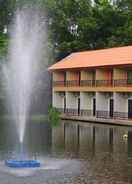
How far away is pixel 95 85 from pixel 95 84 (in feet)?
0.61

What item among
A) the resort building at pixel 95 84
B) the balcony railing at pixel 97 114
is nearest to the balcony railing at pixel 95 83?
the resort building at pixel 95 84

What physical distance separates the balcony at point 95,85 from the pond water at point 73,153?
789 centimetres

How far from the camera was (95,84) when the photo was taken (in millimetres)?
55750

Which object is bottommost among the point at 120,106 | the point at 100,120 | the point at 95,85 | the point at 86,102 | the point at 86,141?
the point at 100,120

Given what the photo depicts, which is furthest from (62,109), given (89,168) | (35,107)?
(89,168)

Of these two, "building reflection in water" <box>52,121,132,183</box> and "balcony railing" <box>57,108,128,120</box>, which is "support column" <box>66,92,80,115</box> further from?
"building reflection in water" <box>52,121,132,183</box>

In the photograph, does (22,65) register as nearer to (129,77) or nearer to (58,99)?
(58,99)

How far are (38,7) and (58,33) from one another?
15.8 ft

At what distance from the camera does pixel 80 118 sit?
5456cm

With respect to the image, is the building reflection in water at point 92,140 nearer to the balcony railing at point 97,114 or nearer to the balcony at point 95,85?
the balcony railing at point 97,114

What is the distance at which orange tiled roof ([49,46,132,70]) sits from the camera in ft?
173

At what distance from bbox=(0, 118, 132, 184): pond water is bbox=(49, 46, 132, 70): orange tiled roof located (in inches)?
403

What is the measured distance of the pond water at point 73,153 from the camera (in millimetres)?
21375

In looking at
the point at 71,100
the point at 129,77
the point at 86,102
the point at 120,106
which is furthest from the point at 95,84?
the point at 71,100
